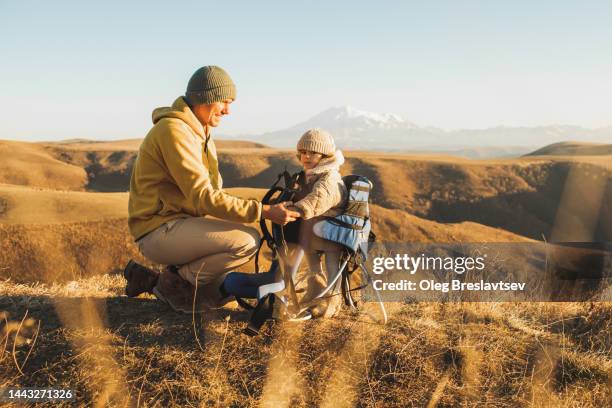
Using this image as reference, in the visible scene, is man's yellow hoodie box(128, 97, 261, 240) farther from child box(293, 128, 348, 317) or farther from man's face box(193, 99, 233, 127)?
child box(293, 128, 348, 317)

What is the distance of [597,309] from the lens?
4.88 meters

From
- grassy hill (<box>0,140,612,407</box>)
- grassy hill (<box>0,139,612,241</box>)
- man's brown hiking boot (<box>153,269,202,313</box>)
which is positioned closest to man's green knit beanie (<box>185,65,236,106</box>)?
man's brown hiking boot (<box>153,269,202,313</box>)

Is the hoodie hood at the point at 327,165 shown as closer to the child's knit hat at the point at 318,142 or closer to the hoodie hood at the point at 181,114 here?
the child's knit hat at the point at 318,142

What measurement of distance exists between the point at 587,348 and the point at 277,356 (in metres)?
2.53

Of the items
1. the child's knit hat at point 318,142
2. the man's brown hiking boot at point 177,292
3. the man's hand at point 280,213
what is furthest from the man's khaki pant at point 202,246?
the child's knit hat at point 318,142

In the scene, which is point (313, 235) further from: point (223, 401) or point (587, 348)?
point (587, 348)

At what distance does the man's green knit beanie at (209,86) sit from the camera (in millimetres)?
3885

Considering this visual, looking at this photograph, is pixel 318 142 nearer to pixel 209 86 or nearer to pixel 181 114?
pixel 209 86

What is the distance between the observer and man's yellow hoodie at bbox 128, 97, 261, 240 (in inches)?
146

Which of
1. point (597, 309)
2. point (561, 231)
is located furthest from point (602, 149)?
point (597, 309)

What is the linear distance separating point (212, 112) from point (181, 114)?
0.27m

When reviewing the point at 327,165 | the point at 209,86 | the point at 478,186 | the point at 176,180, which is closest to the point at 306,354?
the point at 327,165

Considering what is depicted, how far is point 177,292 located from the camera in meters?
4.18

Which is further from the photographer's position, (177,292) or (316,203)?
(177,292)
